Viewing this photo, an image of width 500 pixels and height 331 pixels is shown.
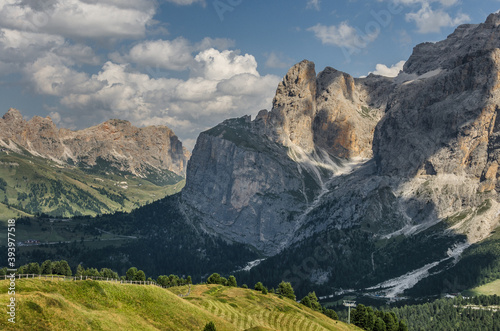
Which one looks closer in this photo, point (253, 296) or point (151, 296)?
point (151, 296)

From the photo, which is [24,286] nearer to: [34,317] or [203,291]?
[34,317]

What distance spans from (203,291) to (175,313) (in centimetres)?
6689

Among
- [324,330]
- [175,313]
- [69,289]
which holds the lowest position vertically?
[324,330]

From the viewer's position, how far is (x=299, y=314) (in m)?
180

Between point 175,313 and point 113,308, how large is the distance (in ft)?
57.0

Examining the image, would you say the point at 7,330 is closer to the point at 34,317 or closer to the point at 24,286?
the point at 34,317

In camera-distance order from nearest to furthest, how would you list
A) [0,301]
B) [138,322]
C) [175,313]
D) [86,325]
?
[0,301] → [86,325] → [138,322] → [175,313]

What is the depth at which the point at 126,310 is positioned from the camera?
388ft

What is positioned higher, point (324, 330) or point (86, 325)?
point (86, 325)

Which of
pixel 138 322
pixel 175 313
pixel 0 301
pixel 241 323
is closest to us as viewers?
pixel 0 301

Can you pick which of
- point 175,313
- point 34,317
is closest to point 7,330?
point 34,317

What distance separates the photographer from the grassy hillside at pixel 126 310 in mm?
94250

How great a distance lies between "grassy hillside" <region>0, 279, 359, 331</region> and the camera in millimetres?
94250

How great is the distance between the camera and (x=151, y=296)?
13250cm
